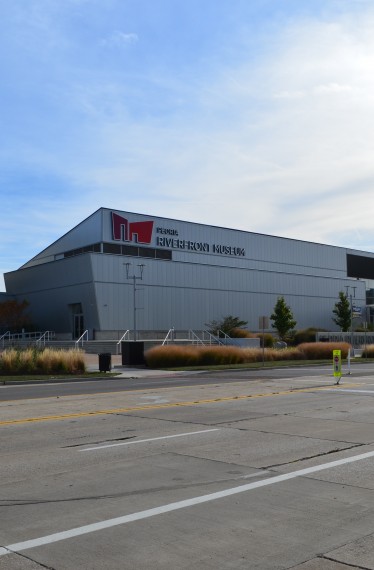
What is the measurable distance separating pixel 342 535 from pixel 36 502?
10.6 ft

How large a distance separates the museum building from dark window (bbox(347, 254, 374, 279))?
312 inches

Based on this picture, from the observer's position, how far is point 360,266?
295 ft

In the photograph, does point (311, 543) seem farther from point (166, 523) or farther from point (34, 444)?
point (34, 444)

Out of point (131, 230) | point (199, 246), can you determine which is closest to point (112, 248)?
point (131, 230)

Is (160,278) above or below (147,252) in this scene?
below

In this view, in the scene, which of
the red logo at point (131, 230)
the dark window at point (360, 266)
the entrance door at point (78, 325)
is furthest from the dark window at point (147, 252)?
the dark window at point (360, 266)

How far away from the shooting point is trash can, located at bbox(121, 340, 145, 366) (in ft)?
116

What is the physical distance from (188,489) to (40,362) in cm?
2270

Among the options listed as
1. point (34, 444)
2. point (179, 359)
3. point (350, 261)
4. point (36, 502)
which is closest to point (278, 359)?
point (179, 359)

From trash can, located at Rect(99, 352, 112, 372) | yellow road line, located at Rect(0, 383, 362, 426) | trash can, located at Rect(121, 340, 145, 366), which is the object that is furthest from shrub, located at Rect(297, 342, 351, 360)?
yellow road line, located at Rect(0, 383, 362, 426)

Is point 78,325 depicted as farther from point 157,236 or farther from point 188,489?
point 188,489

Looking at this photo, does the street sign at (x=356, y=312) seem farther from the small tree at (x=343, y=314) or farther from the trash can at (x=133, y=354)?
the trash can at (x=133, y=354)

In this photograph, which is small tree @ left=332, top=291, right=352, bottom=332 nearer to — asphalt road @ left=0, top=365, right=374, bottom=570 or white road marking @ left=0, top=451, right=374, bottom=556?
asphalt road @ left=0, top=365, right=374, bottom=570

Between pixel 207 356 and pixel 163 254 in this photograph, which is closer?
pixel 207 356
